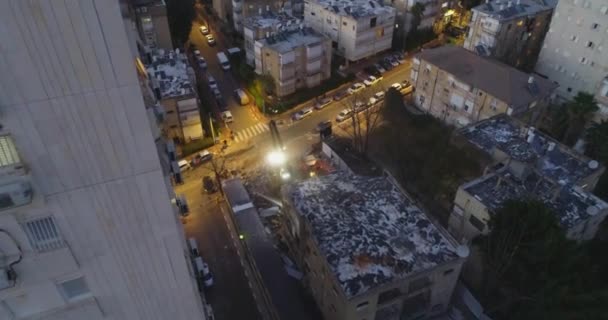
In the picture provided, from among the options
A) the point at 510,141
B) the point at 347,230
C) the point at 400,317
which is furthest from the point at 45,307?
the point at 510,141

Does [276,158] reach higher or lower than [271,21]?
lower

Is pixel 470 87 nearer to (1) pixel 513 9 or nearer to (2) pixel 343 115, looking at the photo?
(2) pixel 343 115

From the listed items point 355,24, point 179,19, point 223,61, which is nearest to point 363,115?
point 355,24

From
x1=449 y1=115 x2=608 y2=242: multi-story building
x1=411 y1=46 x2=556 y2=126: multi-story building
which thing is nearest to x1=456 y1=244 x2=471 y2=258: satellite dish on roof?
x1=449 y1=115 x2=608 y2=242: multi-story building

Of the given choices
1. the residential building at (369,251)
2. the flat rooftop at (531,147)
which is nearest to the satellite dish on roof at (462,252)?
the residential building at (369,251)

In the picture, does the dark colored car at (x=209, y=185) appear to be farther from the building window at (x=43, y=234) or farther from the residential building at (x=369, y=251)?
the building window at (x=43, y=234)

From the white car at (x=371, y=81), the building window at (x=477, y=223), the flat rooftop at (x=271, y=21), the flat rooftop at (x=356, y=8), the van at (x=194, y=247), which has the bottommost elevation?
the van at (x=194, y=247)
